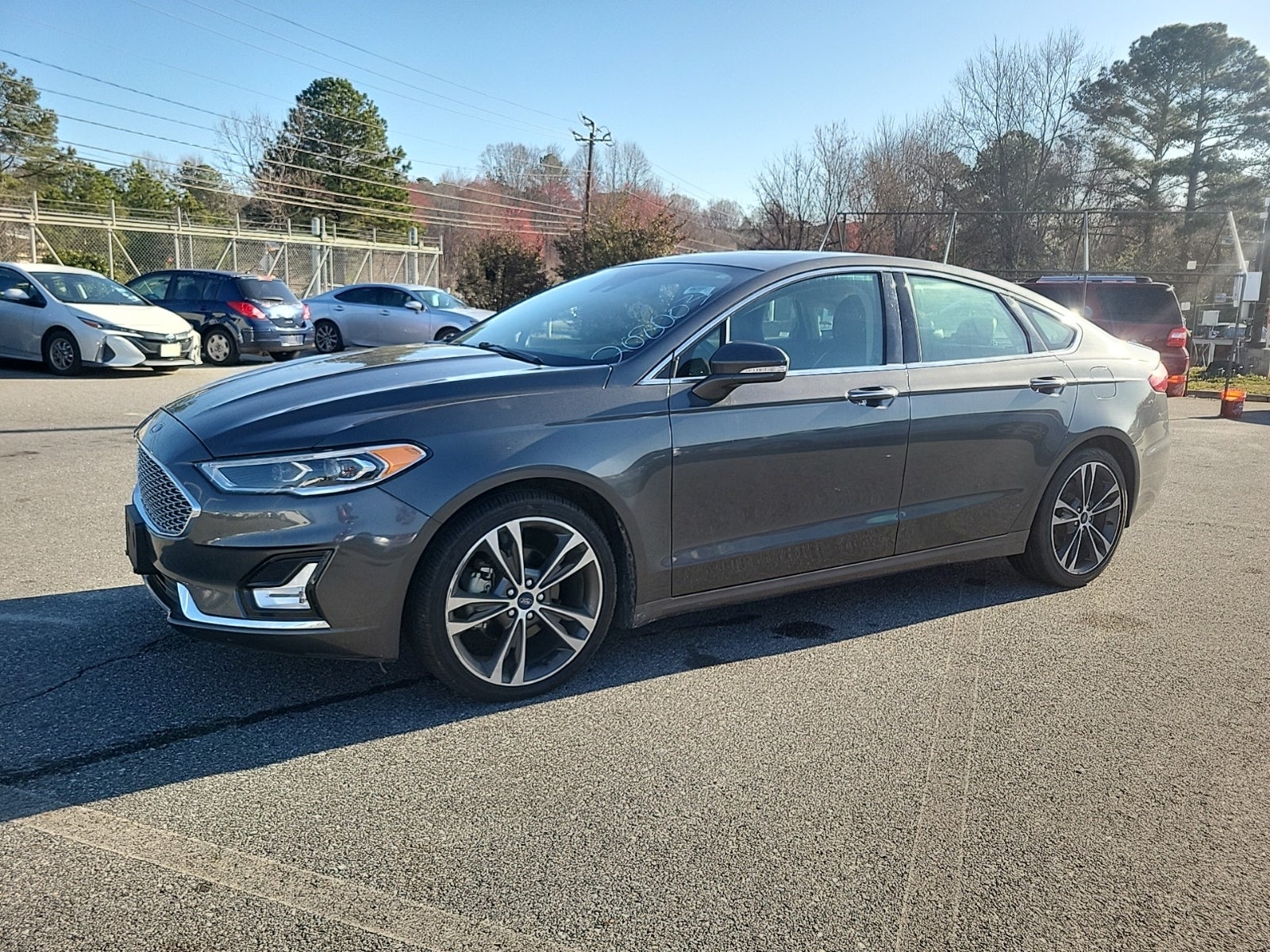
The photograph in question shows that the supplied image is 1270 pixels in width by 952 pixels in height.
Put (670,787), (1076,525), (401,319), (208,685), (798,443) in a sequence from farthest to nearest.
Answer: (401,319) < (1076,525) < (798,443) < (208,685) < (670,787)

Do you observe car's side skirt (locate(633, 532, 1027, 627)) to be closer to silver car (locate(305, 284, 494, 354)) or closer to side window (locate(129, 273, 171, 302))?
side window (locate(129, 273, 171, 302))

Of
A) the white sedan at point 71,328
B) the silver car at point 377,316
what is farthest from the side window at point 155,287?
the silver car at point 377,316

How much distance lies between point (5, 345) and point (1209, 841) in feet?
49.0

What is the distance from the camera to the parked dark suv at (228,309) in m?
15.7

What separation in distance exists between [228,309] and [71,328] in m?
3.00

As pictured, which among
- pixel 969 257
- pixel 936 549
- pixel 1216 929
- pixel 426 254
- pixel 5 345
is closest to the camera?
pixel 1216 929

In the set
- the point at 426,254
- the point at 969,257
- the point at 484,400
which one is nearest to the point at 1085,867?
the point at 484,400

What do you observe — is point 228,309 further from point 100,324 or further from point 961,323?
point 961,323

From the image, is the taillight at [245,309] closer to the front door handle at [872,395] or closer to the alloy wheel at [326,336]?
the alloy wheel at [326,336]

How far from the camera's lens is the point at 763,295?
13.6 ft

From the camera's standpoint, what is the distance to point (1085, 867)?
2.65 metres

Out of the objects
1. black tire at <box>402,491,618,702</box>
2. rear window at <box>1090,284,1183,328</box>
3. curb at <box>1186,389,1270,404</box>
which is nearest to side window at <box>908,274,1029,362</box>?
black tire at <box>402,491,618,702</box>

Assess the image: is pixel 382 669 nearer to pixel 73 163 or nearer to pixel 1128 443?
pixel 1128 443

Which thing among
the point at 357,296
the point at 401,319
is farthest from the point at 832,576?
the point at 357,296
